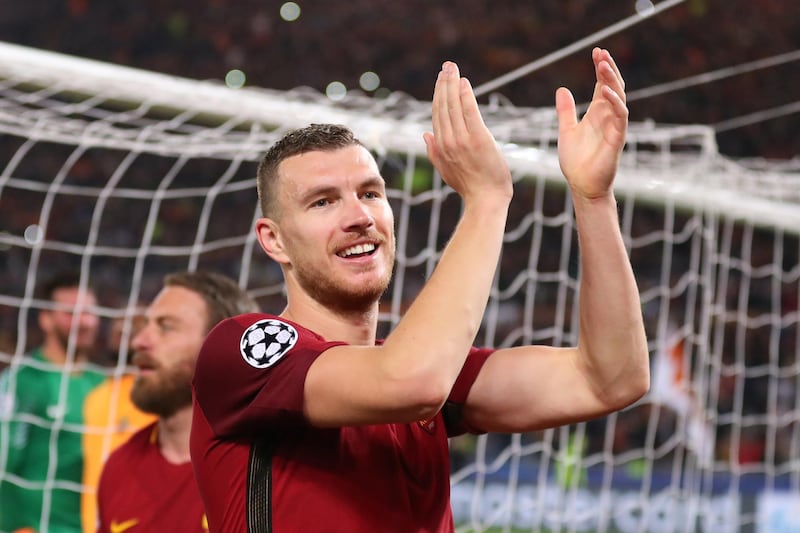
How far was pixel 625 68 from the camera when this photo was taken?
40.9ft

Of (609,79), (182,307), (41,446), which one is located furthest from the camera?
(41,446)

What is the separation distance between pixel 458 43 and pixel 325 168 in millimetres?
11525


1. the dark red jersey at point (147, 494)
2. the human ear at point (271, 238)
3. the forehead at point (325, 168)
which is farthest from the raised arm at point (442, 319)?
the dark red jersey at point (147, 494)

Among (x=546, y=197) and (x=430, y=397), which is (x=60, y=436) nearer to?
(x=430, y=397)

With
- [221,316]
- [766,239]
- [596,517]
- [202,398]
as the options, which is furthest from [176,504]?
[766,239]

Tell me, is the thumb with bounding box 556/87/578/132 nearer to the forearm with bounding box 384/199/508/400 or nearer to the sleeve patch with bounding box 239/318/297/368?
the forearm with bounding box 384/199/508/400

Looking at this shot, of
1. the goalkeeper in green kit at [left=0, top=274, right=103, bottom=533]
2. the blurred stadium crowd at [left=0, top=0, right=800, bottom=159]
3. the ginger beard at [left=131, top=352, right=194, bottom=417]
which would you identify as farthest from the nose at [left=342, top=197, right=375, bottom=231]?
the blurred stadium crowd at [left=0, top=0, right=800, bottom=159]

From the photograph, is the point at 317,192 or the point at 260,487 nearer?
the point at 260,487

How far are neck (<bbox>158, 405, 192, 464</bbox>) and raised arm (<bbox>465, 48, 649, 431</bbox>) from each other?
1.30 meters

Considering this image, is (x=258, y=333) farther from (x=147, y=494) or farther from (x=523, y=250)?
(x=523, y=250)

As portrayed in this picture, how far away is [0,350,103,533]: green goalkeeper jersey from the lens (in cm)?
430

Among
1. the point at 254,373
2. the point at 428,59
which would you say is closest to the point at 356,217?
the point at 254,373

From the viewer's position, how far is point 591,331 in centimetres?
197

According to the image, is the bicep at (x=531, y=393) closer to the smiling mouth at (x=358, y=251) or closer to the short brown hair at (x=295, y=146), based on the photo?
the smiling mouth at (x=358, y=251)
